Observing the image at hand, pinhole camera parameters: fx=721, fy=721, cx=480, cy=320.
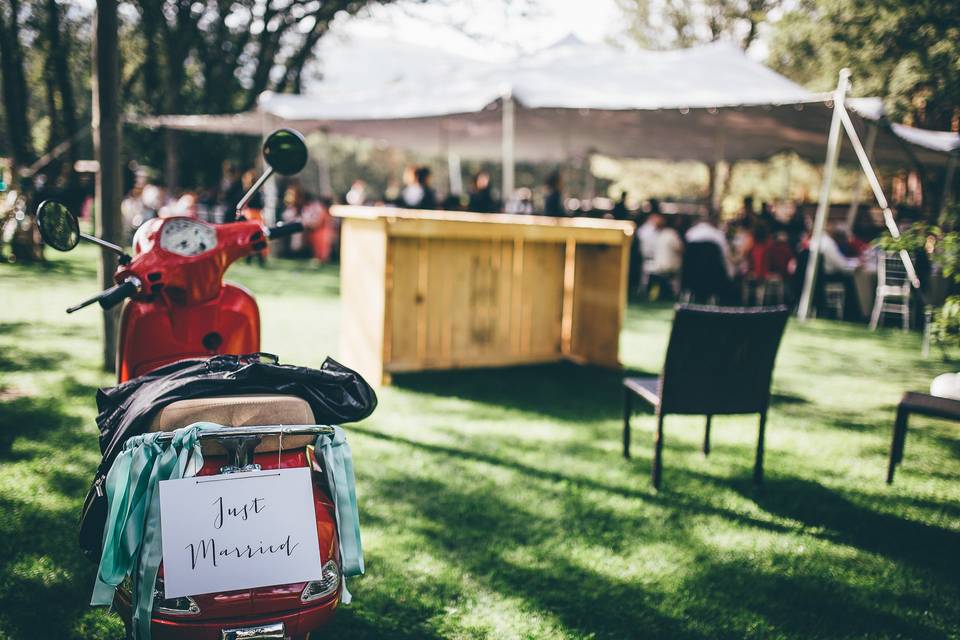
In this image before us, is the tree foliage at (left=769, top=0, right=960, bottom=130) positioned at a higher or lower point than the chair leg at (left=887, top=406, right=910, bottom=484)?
higher

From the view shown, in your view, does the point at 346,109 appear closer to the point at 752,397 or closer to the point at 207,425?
the point at 752,397

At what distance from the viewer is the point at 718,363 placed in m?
3.67

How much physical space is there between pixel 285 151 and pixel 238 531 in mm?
1674

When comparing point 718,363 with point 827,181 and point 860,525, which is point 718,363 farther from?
point 827,181

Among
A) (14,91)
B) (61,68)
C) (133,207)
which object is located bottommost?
Answer: (133,207)

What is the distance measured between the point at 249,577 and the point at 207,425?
38 centimetres

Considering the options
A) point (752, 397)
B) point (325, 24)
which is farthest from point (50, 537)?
point (325, 24)

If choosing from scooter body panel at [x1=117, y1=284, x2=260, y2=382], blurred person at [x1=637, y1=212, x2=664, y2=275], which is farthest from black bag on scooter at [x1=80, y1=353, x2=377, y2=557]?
blurred person at [x1=637, y1=212, x2=664, y2=275]

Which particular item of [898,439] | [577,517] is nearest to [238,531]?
[577,517]

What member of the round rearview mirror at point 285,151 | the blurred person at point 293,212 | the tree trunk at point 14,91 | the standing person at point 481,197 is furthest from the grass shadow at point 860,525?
the tree trunk at point 14,91

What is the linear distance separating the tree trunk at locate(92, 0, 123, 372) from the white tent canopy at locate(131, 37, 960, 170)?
508 centimetres

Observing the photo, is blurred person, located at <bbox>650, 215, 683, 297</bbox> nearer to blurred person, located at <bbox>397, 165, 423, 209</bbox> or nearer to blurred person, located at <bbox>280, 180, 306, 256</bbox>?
blurred person, located at <bbox>397, 165, 423, 209</bbox>

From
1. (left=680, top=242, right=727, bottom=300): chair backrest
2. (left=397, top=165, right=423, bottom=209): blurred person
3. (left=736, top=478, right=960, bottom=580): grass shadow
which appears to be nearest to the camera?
(left=736, top=478, right=960, bottom=580): grass shadow

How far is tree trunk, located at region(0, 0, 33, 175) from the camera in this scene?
46.5ft
